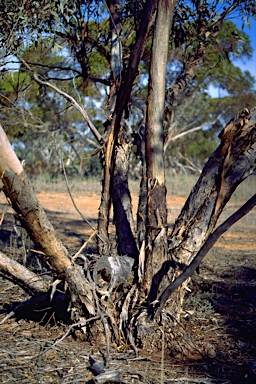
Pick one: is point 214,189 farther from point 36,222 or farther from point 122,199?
point 36,222

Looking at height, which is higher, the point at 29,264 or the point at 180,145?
the point at 180,145

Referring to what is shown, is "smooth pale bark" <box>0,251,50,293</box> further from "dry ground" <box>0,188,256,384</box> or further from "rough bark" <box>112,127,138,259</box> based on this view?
"rough bark" <box>112,127,138,259</box>

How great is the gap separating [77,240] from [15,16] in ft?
12.9

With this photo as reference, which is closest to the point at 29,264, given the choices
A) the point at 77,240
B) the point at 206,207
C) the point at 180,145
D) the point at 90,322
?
the point at 77,240

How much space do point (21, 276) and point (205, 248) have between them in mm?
1591

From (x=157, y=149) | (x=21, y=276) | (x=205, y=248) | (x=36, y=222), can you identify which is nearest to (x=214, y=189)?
(x=157, y=149)

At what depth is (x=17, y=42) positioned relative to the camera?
211 inches

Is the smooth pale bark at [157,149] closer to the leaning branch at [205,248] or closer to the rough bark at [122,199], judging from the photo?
the leaning branch at [205,248]

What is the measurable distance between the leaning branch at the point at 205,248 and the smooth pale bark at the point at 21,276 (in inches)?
39.8

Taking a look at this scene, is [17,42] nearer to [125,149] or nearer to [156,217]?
[125,149]

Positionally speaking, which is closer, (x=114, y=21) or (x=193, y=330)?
(x=193, y=330)

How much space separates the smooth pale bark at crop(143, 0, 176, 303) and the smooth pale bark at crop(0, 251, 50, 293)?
2.94 ft

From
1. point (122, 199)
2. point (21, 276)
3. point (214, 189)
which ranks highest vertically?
point (214, 189)

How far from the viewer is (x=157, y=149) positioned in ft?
12.2
